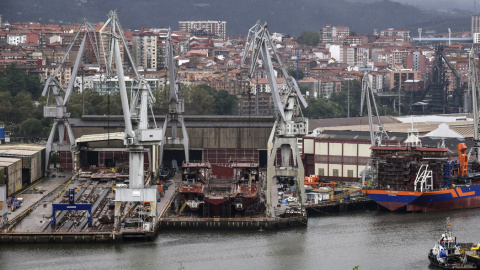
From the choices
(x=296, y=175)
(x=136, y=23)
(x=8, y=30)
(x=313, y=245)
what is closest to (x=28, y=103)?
(x=296, y=175)

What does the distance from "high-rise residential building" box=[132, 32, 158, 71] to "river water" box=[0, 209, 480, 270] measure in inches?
2792

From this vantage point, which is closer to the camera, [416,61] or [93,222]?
[93,222]

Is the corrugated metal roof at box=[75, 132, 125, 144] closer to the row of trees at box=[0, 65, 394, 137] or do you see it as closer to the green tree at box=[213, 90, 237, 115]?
the row of trees at box=[0, 65, 394, 137]

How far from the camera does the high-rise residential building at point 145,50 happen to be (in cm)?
10931

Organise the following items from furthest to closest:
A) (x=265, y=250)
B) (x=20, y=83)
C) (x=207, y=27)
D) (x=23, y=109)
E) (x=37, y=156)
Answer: (x=207, y=27) < (x=20, y=83) < (x=23, y=109) < (x=37, y=156) < (x=265, y=250)

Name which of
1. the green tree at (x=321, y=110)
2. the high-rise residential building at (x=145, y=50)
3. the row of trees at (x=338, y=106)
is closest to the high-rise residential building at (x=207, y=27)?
the high-rise residential building at (x=145, y=50)

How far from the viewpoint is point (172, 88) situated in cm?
4953

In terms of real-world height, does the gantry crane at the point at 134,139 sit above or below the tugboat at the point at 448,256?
above

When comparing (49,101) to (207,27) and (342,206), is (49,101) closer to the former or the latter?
(342,206)

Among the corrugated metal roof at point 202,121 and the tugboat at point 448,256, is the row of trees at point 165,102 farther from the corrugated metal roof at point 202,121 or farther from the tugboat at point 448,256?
the tugboat at point 448,256

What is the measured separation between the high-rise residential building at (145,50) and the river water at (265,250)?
2792 inches

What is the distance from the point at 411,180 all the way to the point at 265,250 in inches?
365

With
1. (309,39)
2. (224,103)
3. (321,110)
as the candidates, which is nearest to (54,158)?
(224,103)

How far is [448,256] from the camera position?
32344 mm
